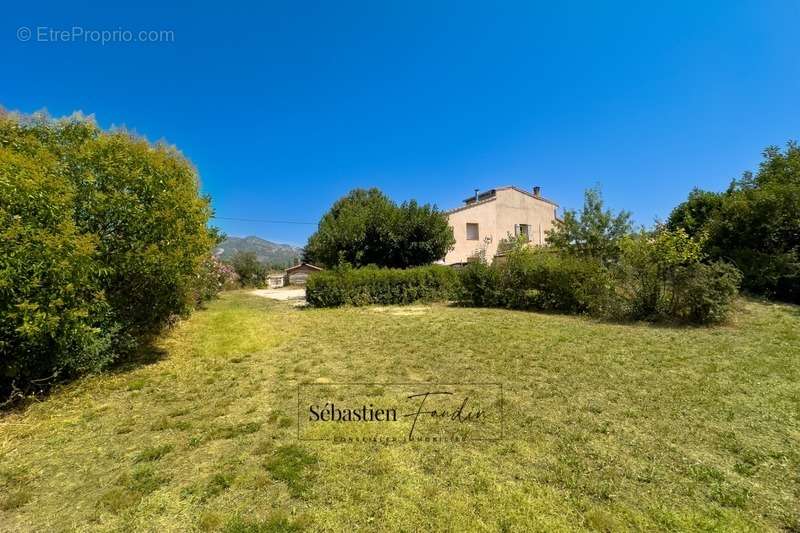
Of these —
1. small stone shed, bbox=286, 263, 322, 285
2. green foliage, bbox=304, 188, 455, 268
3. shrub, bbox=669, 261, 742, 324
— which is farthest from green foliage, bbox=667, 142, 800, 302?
small stone shed, bbox=286, 263, 322, 285


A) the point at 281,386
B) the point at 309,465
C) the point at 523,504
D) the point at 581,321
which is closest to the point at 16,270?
the point at 281,386

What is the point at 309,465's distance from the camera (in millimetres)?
2777

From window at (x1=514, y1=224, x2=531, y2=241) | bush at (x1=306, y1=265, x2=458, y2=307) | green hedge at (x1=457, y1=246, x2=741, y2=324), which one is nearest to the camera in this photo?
green hedge at (x1=457, y1=246, x2=741, y2=324)

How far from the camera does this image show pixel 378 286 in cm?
1395

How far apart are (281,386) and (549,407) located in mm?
3225

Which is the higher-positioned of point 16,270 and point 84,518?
point 16,270

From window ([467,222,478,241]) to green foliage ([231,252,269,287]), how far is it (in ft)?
72.4

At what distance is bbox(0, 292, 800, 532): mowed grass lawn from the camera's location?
7.26 ft

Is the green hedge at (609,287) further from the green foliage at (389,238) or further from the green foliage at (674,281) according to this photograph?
the green foliage at (389,238)

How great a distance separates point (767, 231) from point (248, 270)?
3566 centimetres

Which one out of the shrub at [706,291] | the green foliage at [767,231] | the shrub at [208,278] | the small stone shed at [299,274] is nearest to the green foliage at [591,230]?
the green foliage at [767,231]

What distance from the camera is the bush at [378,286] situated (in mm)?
13688

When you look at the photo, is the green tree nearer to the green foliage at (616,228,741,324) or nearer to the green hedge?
the green hedge

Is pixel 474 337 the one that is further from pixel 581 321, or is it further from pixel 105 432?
pixel 105 432
